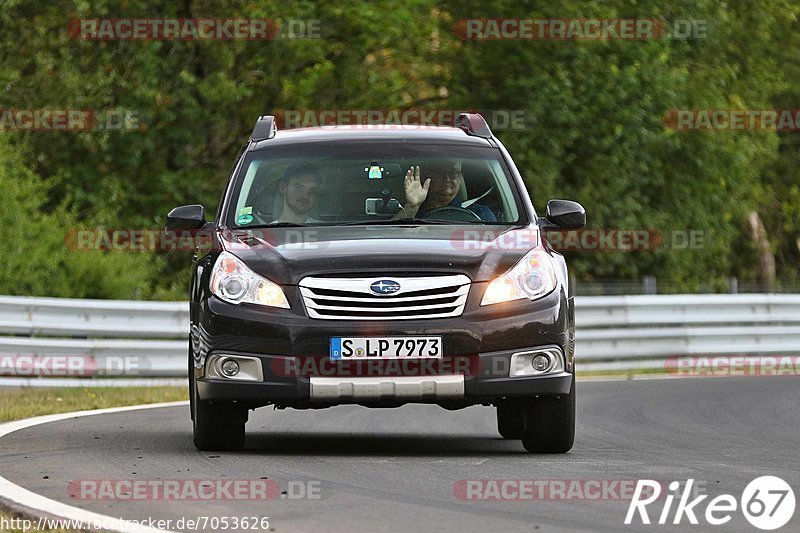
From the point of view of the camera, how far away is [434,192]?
10.3 meters

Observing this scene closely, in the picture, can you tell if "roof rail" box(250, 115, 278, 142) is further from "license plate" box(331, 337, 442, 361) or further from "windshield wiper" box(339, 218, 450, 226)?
"license plate" box(331, 337, 442, 361)

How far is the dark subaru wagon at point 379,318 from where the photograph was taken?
29.7ft

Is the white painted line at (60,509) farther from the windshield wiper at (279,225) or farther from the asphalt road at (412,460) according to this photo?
the windshield wiper at (279,225)

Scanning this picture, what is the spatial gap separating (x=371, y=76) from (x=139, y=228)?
18.8 feet

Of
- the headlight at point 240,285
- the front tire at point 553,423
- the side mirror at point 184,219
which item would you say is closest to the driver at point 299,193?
the side mirror at point 184,219

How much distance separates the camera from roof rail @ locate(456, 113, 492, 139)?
11.1m

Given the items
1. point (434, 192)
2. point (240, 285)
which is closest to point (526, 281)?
point (434, 192)

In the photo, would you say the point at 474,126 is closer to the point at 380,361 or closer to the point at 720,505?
the point at 380,361

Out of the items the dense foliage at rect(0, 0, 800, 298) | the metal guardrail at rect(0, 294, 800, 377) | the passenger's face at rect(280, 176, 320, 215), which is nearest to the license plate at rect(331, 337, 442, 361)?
the passenger's face at rect(280, 176, 320, 215)

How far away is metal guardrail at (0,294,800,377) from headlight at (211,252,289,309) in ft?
23.8

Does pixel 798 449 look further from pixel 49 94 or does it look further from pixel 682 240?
pixel 682 240

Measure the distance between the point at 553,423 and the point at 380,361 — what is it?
1155 millimetres

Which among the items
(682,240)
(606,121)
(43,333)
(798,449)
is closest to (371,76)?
(606,121)

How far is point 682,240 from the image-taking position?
3638 centimetres
